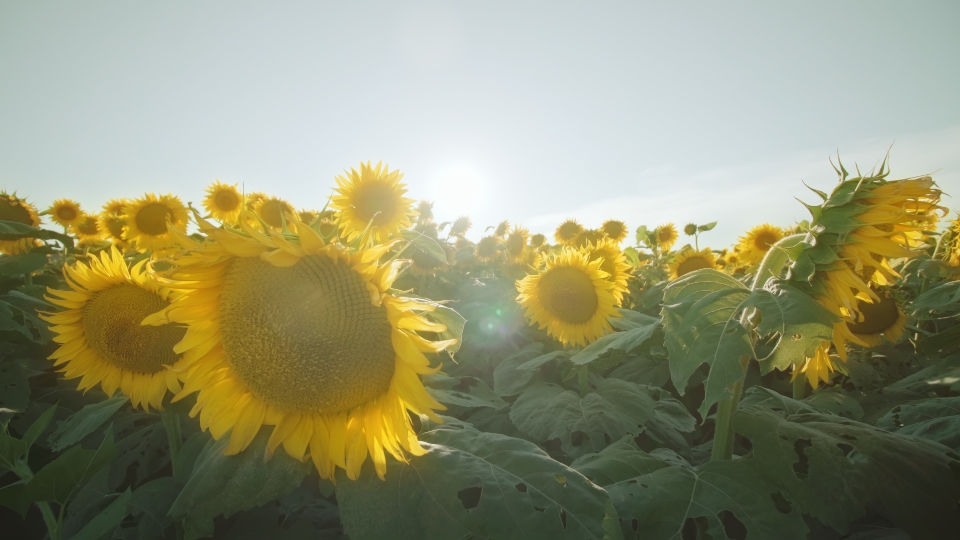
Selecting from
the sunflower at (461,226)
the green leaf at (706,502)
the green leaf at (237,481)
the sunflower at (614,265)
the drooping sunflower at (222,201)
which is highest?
the drooping sunflower at (222,201)

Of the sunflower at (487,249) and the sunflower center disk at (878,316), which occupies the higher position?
the sunflower at (487,249)

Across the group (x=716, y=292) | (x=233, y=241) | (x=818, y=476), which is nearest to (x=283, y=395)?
(x=233, y=241)

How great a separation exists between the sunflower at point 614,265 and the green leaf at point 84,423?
3.62 m

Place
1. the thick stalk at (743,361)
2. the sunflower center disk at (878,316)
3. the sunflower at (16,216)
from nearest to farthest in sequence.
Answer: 1. the thick stalk at (743,361)
2. the sunflower center disk at (878,316)
3. the sunflower at (16,216)

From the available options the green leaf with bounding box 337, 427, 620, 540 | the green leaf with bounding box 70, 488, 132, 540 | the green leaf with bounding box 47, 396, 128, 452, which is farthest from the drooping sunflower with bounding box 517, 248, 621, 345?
the green leaf with bounding box 70, 488, 132, 540

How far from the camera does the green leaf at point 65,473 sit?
1522mm

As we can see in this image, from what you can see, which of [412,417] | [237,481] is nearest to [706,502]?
[412,417]

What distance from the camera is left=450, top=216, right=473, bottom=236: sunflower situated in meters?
9.62

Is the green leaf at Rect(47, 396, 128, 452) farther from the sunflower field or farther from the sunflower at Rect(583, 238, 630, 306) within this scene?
the sunflower at Rect(583, 238, 630, 306)

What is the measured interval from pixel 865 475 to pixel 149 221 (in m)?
8.16

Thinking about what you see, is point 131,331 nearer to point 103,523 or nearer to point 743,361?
point 103,523

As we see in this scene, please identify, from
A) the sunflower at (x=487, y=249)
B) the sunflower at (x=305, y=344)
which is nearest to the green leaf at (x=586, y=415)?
the sunflower at (x=305, y=344)

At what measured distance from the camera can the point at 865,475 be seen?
162 cm

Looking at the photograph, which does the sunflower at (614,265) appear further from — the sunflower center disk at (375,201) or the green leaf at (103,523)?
the green leaf at (103,523)
